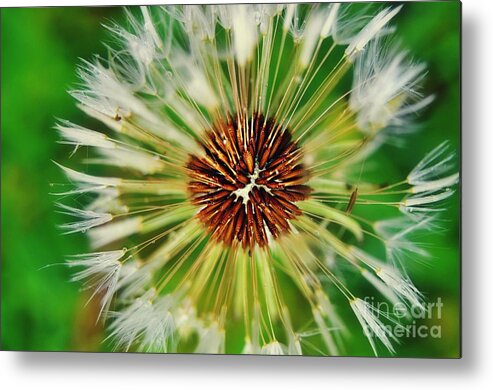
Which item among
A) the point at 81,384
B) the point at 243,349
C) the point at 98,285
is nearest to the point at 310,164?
the point at 243,349

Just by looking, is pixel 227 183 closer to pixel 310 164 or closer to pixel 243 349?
pixel 310 164

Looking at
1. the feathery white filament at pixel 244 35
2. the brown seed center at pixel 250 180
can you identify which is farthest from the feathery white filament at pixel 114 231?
the feathery white filament at pixel 244 35

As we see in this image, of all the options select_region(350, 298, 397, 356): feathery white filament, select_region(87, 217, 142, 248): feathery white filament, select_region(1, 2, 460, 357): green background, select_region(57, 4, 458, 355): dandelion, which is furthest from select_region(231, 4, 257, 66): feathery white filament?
select_region(350, 298, 397, 356): feathery white filament

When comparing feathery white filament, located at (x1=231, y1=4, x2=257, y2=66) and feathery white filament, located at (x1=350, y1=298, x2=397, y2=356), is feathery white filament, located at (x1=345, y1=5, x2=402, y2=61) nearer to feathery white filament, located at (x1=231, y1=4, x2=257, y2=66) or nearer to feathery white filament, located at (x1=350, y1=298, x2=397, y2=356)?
Result: feathery white filament, located at (x1=231, y1=4, x2=257, y2=66)

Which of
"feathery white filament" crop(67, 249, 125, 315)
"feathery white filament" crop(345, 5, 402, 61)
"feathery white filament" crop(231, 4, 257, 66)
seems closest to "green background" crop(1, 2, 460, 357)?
"feathery white filament" crop(67, 249, 125, 315)

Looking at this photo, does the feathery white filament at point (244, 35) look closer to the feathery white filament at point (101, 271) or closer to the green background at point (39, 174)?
the green background at point (39, 174)

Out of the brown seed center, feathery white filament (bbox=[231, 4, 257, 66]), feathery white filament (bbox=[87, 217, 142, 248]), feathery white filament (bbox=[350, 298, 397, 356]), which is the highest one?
feathery white filament (bbox=[231, 4, 257, 66])

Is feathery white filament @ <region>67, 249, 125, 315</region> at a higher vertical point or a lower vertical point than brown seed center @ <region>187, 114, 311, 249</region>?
lower
